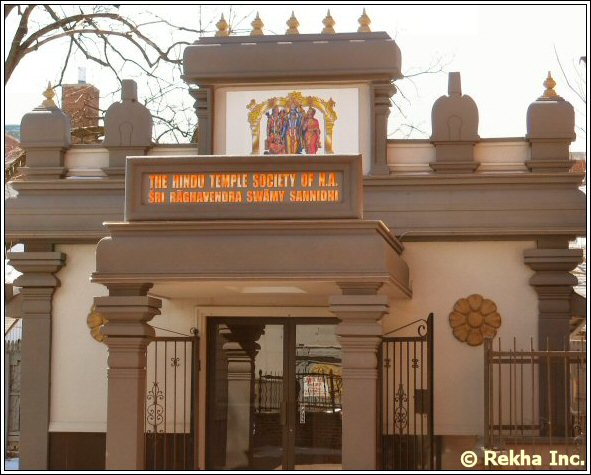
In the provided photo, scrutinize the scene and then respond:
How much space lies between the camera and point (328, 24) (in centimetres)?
1590

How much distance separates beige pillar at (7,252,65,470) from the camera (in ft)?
51.1

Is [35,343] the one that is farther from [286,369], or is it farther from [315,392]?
[315,392]

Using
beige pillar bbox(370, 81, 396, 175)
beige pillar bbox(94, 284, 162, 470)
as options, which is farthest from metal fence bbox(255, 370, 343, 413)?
beige pillar bbox(94, 284, 162, 470)

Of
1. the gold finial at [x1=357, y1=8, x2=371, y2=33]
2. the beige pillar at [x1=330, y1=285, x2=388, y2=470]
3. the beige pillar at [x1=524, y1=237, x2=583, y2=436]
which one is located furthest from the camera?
the gold finial at [x1=357, y1=8, x2=371, y2=33]

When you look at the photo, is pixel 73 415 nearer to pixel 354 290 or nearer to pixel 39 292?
pixel 39 292

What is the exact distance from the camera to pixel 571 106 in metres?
15.3

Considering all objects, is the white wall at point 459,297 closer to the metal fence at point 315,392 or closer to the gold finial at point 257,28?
the metal fence at point 315,392

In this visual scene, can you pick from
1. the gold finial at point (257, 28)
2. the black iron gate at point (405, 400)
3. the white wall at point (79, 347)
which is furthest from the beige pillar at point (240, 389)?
the gold finial at point (257, 28)

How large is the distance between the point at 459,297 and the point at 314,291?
84.1 inches

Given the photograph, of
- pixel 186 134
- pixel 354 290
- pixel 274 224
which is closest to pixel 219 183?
pixel 274 224

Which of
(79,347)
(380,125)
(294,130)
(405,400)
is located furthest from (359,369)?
(79,347)

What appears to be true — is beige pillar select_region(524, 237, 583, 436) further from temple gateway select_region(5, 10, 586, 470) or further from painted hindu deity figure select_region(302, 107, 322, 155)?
painted hindu deity figure select_region(302, 107, 322, 155)

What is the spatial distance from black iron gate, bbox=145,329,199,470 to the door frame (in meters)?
0.31

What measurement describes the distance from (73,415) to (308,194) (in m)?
5.13
